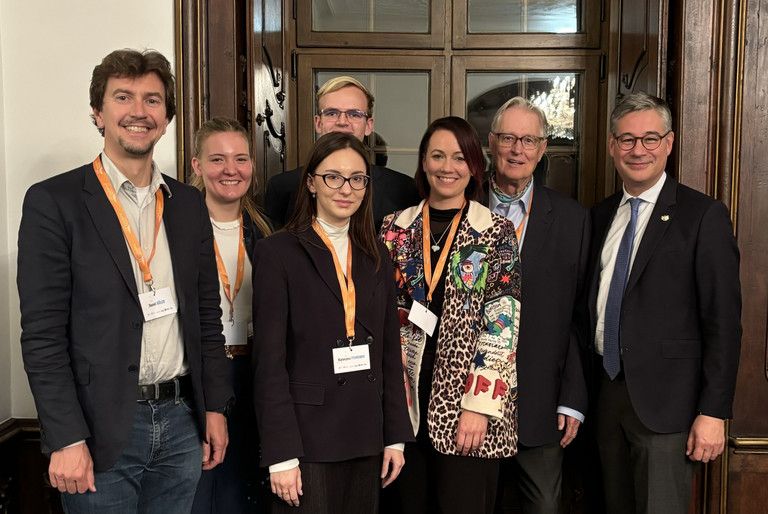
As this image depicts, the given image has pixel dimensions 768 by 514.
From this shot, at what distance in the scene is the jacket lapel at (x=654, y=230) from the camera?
2.20 m

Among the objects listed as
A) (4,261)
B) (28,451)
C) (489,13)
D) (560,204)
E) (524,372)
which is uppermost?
(489,13)

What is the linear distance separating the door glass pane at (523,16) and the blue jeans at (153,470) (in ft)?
9.06

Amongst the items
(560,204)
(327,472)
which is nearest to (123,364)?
(327,472)

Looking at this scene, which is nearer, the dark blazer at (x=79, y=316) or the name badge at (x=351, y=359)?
the dark blazer at (x=79, y=316)

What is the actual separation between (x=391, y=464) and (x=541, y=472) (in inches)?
25.9

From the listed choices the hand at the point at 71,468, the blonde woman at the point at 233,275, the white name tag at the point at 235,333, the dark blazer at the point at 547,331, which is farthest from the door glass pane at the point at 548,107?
the hand at the point at 71,468

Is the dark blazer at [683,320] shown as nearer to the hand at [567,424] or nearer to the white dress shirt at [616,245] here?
the white dress shirt at [616,245]

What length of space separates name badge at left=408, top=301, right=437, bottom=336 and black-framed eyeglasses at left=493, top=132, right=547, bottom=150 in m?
0.71

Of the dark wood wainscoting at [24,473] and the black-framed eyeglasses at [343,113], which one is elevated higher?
the black-framed eyeglasses at [343,113]

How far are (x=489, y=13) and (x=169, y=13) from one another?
1.83 metres

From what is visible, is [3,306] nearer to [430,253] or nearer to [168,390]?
[168,390]

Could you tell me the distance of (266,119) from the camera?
10.0 feet

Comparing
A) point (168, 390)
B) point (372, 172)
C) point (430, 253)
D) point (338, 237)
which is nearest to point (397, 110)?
point (372, 172)

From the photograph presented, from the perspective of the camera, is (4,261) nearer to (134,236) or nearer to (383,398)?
(134,236)
